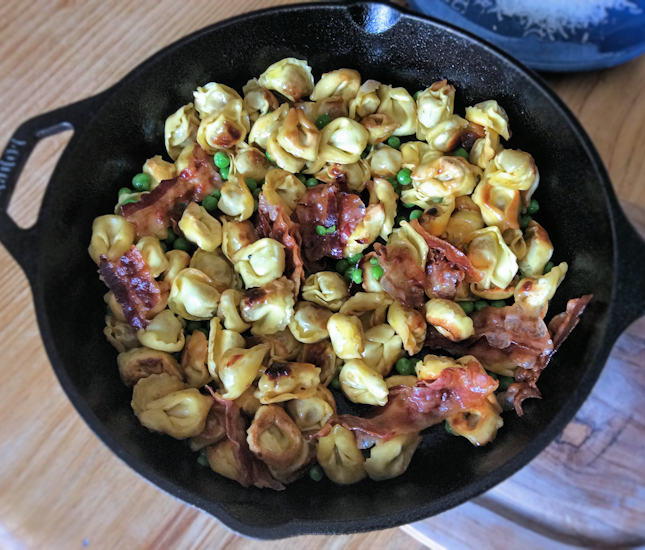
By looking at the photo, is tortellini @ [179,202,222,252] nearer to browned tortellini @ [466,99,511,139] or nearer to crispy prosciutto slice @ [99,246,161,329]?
crispy prosciutto slice @ [99,246,161,329]

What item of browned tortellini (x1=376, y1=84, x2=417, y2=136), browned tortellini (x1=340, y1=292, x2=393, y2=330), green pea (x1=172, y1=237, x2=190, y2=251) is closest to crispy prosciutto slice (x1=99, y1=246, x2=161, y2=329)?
green pea (x1=172, y1=237, x2=190, y2=251)

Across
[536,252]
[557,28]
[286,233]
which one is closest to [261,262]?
[286,233]

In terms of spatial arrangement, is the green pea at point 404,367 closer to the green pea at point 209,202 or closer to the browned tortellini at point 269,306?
the browned tortellini at point 269,306

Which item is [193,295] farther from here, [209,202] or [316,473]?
[316,473]

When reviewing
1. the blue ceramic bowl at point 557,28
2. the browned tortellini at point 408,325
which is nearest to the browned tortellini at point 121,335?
Result: the browned tortellini at point 408,325

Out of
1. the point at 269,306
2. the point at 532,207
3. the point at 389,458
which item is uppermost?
the point at 269,306
